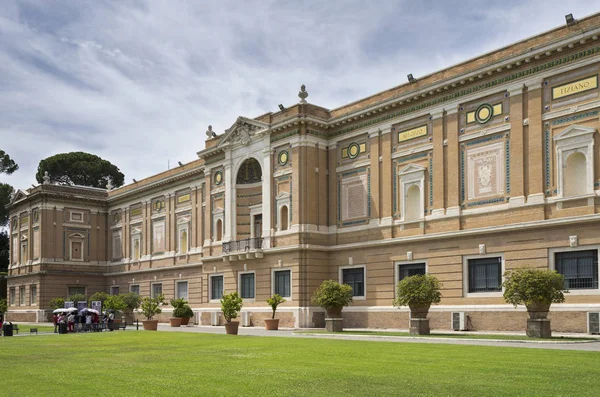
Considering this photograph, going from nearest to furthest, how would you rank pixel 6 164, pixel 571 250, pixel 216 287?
pixel 571 250 < pixel 216 287 < pixel 6 164

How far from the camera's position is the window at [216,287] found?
49.2 m

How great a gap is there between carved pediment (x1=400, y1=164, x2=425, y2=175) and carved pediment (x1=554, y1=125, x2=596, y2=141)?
8024 millimetres

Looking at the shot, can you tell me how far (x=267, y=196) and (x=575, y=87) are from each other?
67.7ft

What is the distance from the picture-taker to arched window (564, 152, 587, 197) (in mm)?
30047

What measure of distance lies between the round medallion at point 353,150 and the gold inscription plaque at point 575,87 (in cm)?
1302

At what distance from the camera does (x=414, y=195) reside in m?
38.0

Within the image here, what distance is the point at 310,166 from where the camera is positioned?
4228 centimetres

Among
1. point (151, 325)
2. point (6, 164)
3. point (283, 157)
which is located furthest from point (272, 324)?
point (6, 164)

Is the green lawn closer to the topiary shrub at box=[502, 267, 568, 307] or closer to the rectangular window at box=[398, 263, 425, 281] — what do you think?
the topiary shrub at box=[502, 267, 568, 307]

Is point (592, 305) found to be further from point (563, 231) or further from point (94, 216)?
point (94, 216)

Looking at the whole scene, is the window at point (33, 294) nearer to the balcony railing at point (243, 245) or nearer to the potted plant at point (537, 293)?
the balcony railing at point (243, 245)

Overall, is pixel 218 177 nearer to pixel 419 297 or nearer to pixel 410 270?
pixel 410 270

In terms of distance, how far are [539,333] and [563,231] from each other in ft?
18.5

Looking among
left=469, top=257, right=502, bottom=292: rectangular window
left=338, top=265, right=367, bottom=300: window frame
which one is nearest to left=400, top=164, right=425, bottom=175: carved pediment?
left=469, top=257, right=502, bottom=292: rectangular window
